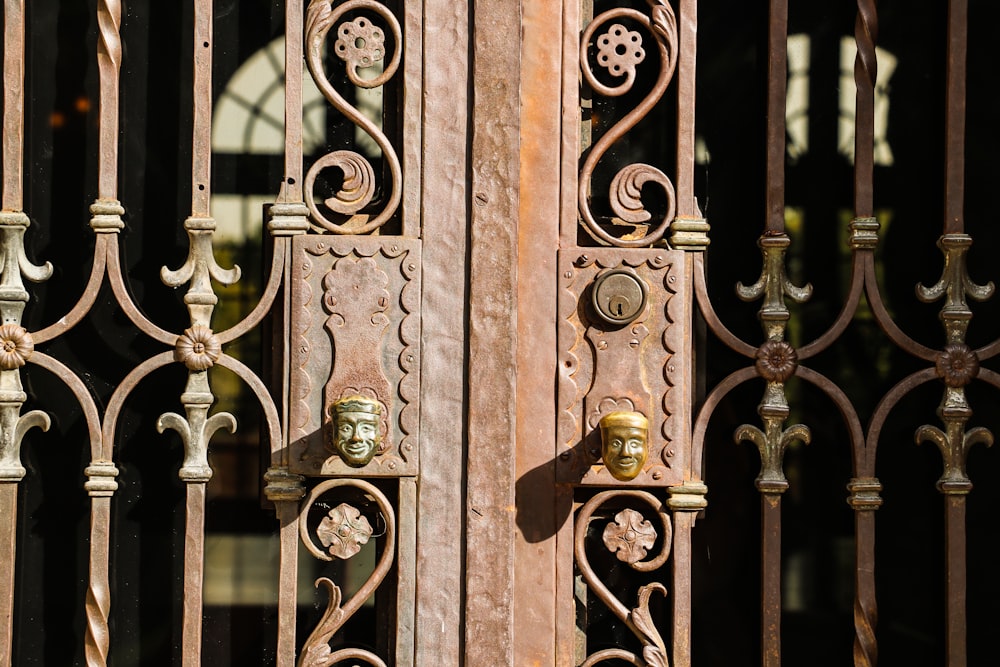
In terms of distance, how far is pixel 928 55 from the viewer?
2275 mm

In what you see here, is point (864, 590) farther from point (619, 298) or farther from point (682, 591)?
point (619, 298)

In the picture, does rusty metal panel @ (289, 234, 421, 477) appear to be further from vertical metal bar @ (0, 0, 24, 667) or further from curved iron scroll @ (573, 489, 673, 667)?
vertical metal bar @ (0, 0, 24, 667)

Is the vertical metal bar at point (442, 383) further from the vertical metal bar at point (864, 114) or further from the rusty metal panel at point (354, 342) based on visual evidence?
the vertical metal bar at point (864, 114)

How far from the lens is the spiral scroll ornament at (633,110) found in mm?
2203

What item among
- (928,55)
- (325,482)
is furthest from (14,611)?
(928,55)

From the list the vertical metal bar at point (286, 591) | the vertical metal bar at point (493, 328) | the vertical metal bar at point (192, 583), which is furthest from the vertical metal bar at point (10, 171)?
the vertical metal bar at point (493, 328)

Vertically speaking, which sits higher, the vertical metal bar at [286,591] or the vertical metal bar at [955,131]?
the vertical metal bar at [955,131]

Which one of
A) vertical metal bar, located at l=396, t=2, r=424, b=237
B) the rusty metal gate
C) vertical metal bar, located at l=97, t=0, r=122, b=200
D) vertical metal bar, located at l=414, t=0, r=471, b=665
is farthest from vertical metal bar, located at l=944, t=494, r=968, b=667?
vertical metal bar, located at l=97, t=0, r=122, b=200

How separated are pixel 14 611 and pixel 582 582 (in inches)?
44.5

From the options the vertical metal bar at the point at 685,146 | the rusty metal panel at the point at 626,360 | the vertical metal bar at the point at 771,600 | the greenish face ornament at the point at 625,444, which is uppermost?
the vertical metal bar at the point at 685,146

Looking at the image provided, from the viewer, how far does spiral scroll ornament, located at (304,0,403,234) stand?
7.16 ft

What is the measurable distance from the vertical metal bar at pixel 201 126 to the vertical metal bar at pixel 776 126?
1126mm

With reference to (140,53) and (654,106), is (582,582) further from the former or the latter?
(140,53)

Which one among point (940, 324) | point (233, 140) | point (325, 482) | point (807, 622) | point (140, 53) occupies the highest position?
point (140, 53)
